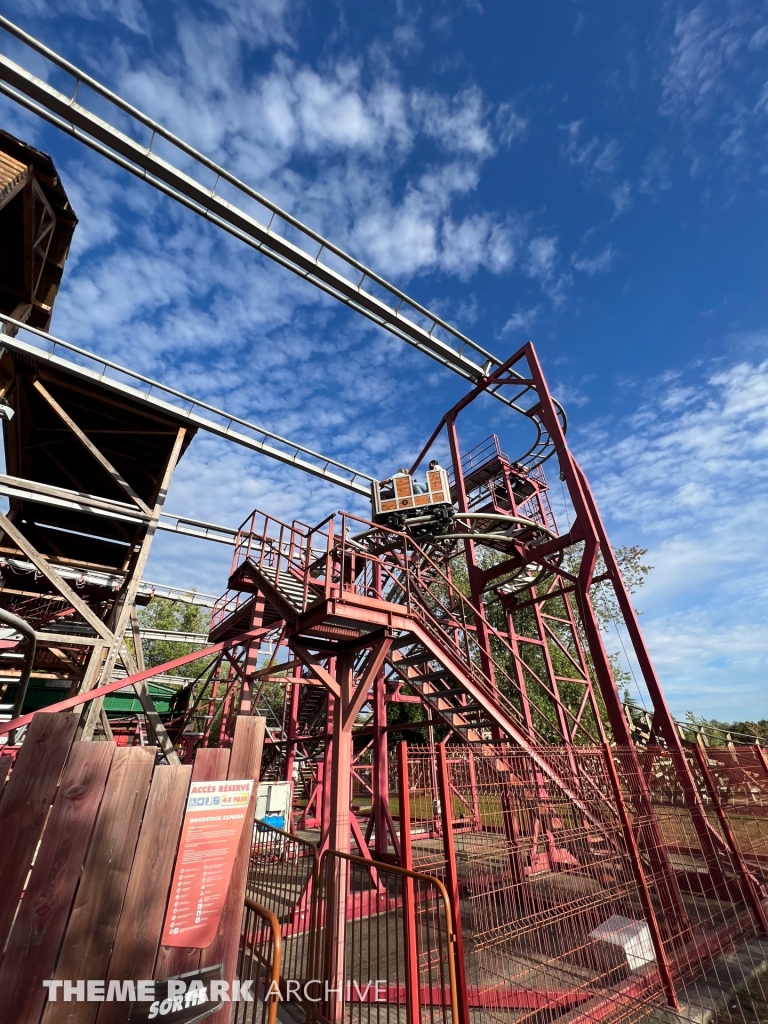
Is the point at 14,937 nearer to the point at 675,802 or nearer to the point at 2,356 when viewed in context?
the point at 675,802

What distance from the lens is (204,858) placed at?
7.72 ft

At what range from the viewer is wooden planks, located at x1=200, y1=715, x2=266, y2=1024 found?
2.31m

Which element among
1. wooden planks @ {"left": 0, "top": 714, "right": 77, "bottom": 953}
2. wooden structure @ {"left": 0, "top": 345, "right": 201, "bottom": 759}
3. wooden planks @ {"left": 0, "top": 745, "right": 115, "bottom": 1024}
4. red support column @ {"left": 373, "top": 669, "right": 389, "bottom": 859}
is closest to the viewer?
wooden planks @ {"left": 0, "top": 745, "right": 115, "bottom": 1024}

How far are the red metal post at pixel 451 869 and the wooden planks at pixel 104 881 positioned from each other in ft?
9.69

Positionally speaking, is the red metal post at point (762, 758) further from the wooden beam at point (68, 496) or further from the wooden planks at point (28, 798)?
the wooden beam at point (68, 496)

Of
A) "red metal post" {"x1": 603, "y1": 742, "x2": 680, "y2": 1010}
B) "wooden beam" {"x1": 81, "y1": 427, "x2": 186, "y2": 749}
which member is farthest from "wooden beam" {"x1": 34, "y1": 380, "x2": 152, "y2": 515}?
"red metal post" {"x1": 603, "y1": 742, "x2": 680, "y2": 1010}

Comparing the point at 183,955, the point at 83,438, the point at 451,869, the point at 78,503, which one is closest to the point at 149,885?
the point at 183,955

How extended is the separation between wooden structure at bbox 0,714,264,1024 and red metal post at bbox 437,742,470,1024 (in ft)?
8.21

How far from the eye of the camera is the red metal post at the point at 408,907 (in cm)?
376

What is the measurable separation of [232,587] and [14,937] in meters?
7.30

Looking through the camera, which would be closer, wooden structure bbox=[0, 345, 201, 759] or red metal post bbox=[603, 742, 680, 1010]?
red metal post bbox=[603, 742, 680, 1010]

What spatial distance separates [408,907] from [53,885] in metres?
3.26

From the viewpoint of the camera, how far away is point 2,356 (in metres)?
8.06

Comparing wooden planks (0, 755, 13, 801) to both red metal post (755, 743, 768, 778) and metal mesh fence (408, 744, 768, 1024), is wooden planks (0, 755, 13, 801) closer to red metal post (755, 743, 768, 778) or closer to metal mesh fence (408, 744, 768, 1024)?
metal mesh fence (408, 744, 768, 1024)
